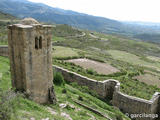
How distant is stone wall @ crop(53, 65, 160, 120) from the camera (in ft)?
53.5

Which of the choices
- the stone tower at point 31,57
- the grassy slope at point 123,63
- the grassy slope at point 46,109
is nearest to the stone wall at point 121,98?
the grassy slope at point 46,109

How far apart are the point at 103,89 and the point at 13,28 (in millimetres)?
12207

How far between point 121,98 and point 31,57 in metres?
11.0

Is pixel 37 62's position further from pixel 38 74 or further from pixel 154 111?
pixel 154 111

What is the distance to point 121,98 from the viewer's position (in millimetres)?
17547

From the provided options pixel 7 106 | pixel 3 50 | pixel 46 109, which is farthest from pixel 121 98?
pixel 3 50

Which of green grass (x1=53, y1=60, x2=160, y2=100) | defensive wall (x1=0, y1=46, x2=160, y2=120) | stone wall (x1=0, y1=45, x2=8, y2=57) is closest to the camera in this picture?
defensive wall (x1=0, y1=46, x2=160, y2=120)

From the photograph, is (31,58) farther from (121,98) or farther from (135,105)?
(135,105)

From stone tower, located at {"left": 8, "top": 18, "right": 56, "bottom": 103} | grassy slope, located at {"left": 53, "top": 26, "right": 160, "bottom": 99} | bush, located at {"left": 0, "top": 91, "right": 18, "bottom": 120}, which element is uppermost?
stone tower, located at {"left": 8, "top": 18, "right": 56, "bottom": 103}

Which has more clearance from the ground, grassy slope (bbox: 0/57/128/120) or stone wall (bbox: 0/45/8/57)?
stone wall (bbox: 0/45/8/57)

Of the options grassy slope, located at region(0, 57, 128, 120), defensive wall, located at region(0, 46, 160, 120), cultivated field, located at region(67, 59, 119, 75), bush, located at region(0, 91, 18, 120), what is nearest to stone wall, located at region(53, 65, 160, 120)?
defensive wall, located at region(0, 46, 160, 120)

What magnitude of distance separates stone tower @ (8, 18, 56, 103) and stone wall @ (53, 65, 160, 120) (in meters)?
8.34

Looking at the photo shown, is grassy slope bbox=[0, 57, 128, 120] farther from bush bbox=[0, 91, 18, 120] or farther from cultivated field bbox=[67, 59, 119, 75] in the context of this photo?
cultivated field bbox=[67, 59, 119, 75]

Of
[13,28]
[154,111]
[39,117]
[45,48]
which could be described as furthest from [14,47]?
[154,111]
